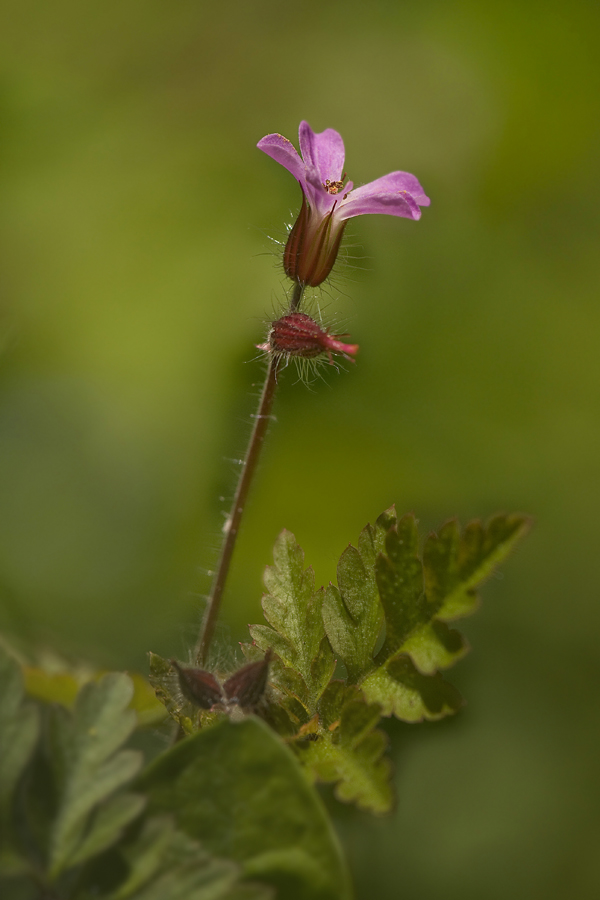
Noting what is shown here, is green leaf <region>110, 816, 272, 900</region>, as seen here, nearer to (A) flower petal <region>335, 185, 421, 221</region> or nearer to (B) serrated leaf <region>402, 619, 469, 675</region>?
(B) serrated leaf <region>402, 619, 469, 675</region>

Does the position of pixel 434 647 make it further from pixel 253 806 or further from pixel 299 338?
pixel 299 338

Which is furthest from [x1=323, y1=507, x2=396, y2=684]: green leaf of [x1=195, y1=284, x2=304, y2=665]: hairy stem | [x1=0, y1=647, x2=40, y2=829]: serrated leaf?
[x1=0, y1=647, x2=40, y2=829]: serrated leaf

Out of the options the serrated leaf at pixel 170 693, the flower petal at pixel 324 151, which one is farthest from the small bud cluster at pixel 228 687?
the flower petal at pixel 324 151

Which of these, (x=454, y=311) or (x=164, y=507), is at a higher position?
(x=454, y=311)

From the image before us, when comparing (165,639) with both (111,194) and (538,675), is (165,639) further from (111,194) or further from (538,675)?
(111,194)

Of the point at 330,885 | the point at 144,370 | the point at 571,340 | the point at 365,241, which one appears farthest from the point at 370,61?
the point at 330,885

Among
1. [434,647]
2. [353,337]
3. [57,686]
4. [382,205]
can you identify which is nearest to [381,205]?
[382,205]

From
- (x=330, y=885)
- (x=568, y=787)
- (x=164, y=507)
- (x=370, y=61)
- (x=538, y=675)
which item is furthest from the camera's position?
(x=370, y=61)
